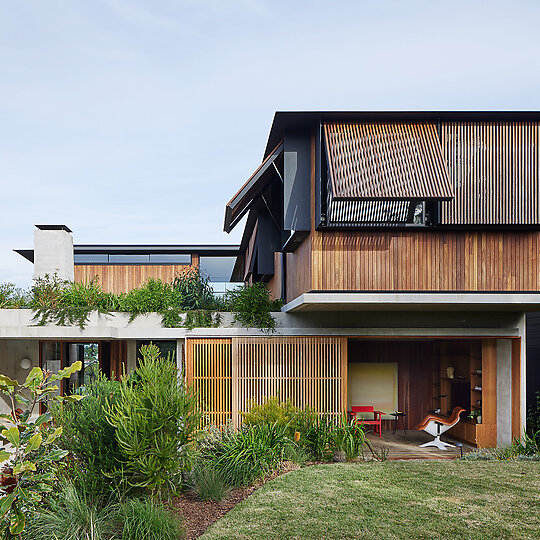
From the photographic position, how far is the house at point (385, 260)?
1025 centimetres

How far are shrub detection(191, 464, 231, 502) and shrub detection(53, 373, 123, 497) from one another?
139 centimetres

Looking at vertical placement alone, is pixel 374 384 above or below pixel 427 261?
below

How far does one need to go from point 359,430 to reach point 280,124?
589 centimetres

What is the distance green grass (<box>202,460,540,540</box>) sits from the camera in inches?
278

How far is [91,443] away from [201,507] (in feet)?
5.84

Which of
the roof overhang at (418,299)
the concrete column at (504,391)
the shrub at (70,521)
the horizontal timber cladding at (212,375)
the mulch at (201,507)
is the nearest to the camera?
the shrub at (70,521)

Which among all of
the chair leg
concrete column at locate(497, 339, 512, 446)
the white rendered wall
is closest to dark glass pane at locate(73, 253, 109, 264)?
the white rendered wall

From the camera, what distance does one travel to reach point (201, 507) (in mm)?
8203

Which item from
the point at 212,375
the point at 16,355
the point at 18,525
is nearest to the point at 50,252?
the point at 16,355

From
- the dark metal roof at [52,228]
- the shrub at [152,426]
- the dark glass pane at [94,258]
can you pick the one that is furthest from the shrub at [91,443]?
the dark glass pane at [94,258]

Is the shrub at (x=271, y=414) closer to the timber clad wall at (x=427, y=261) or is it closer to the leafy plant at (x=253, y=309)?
the leafy plant at (x=253, y=309)

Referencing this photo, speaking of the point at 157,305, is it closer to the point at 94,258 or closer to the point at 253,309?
the point at 253,309

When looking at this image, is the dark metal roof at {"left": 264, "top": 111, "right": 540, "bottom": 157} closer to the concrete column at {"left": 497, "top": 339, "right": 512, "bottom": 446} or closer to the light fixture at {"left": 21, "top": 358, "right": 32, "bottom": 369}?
the concrete column at {"left": 497, "top": 339, "right": 512, "bottom": 446}

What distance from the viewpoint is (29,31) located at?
11.8 meters
